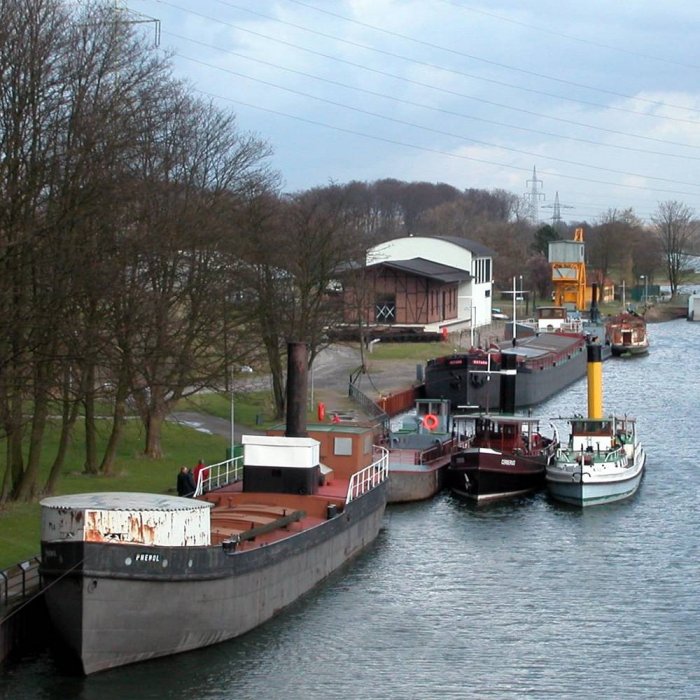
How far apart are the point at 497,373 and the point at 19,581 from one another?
43.9m

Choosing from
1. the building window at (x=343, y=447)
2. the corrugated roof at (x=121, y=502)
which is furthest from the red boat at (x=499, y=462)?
the corrugated roof at (x=121, y=502)

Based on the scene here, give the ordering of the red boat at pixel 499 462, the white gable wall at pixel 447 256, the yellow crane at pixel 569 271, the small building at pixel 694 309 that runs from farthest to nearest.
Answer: the small building at pixel 694 309 → the yellow crane at pixel 569 271 → the white gable wall at pixel 447 256 → the red boat at pixel 499 462

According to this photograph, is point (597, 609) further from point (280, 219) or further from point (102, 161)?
point (280, 219)

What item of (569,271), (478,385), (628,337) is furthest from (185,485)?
(569,271)

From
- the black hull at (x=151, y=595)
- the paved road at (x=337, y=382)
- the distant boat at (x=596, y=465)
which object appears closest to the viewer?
the black hull at (x=151, y=595)

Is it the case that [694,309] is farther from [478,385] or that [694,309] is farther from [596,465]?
[596,465]

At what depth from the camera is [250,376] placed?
71875 mm

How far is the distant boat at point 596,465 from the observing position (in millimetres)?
46688

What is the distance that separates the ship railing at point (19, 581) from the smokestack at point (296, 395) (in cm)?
1037

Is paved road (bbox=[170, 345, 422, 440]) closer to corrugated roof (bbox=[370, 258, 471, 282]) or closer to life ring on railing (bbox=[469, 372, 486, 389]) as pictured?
life ring on railing (bbox=[469, 372, 486, 389])

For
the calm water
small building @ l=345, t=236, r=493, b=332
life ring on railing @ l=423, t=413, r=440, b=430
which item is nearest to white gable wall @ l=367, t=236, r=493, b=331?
small building @ l=345, t=236, r=493, b=332

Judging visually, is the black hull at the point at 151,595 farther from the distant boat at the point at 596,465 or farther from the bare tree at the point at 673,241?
the bare tree at the point at 673,241

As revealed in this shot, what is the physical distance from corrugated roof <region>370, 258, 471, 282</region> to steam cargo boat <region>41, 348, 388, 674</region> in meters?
73.5

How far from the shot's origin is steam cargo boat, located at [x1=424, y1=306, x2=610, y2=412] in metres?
74.1
